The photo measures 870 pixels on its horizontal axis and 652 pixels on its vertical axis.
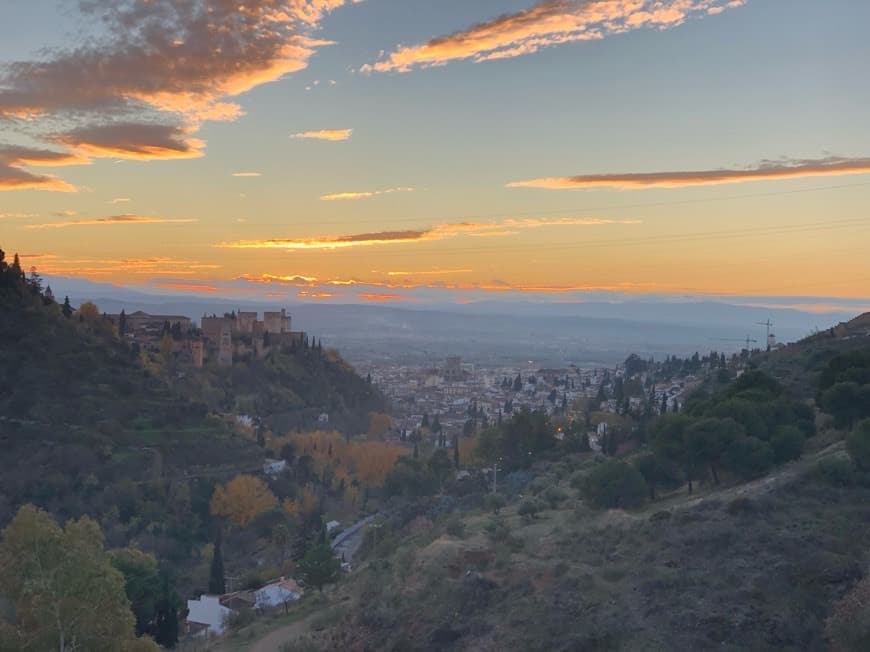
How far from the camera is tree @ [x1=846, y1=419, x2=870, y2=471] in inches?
723

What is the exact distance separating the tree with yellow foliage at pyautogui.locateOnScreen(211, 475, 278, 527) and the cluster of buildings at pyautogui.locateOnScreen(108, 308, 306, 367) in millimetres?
32900

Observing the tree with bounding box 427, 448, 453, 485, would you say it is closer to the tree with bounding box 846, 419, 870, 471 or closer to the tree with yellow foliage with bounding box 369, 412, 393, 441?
the tree with bounding box 846, 419, 870, 471

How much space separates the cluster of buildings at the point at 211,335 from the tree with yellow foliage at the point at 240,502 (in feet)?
108

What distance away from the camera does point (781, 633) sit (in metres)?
12.2

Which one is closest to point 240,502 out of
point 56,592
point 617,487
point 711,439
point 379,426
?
point 617,487

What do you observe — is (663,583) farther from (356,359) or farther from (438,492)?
(356,359)

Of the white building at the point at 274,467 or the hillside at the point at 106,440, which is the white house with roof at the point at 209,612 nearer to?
the hillside at the point at 106,440

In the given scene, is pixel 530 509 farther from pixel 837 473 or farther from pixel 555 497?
pixel 837 473

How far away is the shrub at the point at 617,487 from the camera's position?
2456cm

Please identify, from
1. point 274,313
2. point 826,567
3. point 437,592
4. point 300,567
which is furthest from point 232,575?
point 274,313

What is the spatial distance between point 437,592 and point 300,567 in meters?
9.32

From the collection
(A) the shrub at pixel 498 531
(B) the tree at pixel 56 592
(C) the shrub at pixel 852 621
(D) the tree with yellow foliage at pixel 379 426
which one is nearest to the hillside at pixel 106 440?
(A) the shrub at pixel 498 531

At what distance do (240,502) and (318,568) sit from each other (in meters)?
20.3

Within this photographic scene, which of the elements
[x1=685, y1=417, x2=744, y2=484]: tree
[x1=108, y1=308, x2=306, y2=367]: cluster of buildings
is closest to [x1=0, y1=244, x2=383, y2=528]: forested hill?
[x1=108, y1=308, x2=306, y2=367]: cluster of buildings
